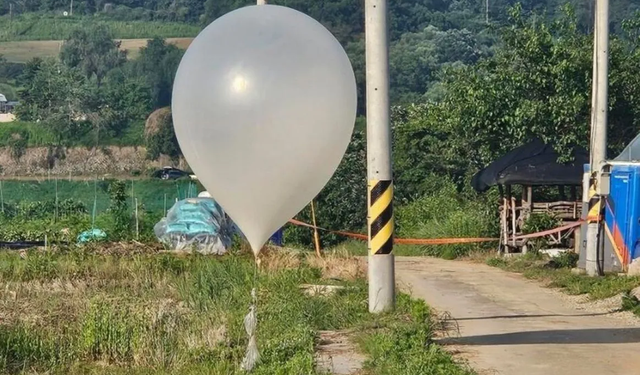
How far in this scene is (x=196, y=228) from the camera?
2530 centimetres

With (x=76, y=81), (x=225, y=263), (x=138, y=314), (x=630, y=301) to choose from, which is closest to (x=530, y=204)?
(x=225, y=263)

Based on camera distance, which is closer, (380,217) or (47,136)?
(380,217)

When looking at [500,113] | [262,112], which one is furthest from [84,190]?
[262,112]

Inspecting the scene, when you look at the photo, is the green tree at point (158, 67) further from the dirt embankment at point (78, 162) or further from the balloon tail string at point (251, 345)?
the balloon tail string at point (251, 345)

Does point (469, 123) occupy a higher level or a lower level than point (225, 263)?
higher

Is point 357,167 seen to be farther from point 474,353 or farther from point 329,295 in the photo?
point 474,353

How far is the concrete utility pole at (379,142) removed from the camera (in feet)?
41.3

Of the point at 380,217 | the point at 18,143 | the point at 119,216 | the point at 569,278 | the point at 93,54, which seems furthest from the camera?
the point at 93,54

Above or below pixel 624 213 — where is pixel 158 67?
above

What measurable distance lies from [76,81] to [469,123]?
182ft

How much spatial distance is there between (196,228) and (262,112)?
15881mm

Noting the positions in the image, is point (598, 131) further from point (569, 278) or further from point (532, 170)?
point (532, 170)

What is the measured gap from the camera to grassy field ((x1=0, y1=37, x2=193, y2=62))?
97.1 metres

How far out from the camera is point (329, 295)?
1511 cm
